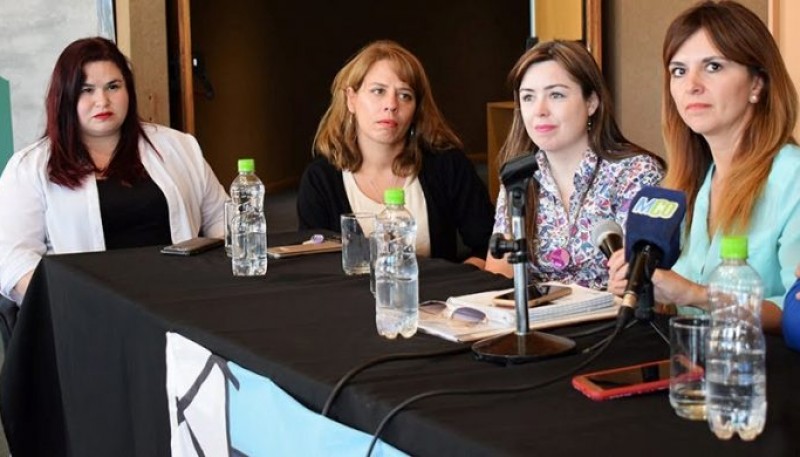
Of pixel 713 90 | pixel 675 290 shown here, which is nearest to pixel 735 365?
pixel 675 290

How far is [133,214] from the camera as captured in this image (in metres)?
3.34

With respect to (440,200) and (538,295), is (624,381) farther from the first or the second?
(440,200)

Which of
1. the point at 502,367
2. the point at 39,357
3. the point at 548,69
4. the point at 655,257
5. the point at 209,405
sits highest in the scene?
the point at 548,69

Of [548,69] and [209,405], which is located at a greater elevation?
[548,69]

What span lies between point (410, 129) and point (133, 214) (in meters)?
0.86

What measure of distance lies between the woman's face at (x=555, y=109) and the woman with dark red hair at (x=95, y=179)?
1258 mm

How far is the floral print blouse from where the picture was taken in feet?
8.32

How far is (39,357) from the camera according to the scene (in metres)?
2.86

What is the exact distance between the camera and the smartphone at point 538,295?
1.82 m

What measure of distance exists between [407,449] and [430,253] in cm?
185

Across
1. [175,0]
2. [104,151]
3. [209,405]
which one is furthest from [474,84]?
[209,405]

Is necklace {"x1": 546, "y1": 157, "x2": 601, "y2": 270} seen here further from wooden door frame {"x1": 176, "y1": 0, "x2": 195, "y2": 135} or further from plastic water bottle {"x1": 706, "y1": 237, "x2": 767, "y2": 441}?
wooden door frame {"x1": 176, "y1": 0, "x2": 195, "y2": 135}

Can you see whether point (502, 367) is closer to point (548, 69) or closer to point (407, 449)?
point (407, 449)

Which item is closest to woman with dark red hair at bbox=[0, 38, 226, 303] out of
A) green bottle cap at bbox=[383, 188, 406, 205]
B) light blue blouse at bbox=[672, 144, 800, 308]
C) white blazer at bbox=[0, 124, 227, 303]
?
white blazer at bbox=[0, 124, 227, 303]
